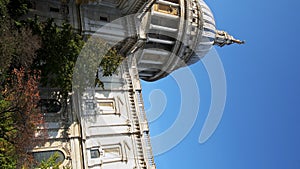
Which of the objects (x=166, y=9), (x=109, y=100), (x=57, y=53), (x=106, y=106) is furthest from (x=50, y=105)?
(x=166, y=9)

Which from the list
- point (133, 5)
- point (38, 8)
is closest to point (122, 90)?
point (133, 5)

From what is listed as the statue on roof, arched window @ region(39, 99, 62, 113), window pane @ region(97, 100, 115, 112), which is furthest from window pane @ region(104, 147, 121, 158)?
the statue on roof

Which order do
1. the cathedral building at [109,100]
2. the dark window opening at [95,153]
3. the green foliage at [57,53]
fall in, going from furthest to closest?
the dark window opening at [95,153] → the cathedral building at [109,100] → the green foliage at [57,53]

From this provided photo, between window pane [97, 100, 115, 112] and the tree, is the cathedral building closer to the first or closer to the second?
window pane [97, 100, 115, 112]

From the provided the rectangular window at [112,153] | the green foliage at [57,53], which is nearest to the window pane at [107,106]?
the rectangular window at [112,153]

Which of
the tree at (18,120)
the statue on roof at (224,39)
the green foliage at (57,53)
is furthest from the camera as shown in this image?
the statue on roof at (224,39)

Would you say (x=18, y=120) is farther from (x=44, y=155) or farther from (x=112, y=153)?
(x=112, y=153)

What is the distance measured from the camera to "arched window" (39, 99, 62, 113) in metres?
20.9

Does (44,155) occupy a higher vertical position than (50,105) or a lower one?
lower

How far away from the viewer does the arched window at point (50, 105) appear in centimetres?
2094

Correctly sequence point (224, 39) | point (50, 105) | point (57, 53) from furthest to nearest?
point (224, 39) < point (50, 105) < point (57, 53)

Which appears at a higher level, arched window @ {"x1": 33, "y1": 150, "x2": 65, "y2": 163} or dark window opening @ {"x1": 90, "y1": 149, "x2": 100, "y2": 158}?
dark window opening @ {"x1": 90, "y1": 149, "x2": 100, "y2": 158}

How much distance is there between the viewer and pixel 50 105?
2123cm

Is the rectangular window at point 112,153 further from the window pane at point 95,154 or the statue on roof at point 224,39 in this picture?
the statue on roof at point 224,39
